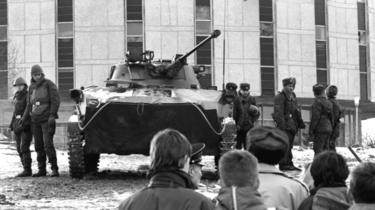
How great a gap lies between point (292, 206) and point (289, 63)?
34.4 meters

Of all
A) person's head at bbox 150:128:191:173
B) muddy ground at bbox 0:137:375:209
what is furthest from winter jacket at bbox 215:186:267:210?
muddy ground at bbox 0:137:375:209

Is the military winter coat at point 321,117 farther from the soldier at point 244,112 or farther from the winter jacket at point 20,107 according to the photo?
the winter jacket at point 20,107

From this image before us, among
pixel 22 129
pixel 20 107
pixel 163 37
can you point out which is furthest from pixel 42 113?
pixel 163 37

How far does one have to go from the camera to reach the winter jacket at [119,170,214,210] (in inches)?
161

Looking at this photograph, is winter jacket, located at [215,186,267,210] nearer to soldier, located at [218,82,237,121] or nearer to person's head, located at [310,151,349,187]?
person's head, located at [310,151,349,187]

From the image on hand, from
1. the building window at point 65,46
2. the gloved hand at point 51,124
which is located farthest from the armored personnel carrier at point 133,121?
the building window at point 65,46

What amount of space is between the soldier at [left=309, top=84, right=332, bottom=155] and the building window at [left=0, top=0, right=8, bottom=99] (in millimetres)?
26168

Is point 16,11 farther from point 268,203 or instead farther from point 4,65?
point 268,203

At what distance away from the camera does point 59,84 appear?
38219 mm

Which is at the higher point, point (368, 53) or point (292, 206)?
point (368, 53)

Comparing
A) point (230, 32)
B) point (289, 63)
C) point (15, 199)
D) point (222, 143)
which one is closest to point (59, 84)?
point (230, 32)

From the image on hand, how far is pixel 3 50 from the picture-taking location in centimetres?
3869

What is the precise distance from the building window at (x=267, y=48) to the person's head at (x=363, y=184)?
34435 mm

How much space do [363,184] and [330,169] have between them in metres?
0.43
